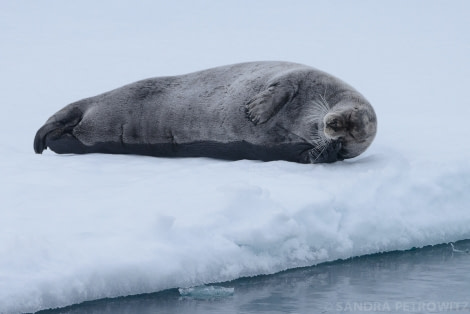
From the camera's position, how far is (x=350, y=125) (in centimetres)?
685

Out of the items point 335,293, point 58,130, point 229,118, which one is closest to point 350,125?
point 229,118

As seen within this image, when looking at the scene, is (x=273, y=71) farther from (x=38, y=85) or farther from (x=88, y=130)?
(x=38, y=85)

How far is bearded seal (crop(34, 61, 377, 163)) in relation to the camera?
23.2 feet

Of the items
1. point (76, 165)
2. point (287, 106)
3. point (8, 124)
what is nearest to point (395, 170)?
point (287, 106)

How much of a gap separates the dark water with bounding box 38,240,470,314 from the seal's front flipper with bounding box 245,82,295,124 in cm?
190

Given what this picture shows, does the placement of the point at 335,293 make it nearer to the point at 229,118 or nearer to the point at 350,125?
the point at 350,125

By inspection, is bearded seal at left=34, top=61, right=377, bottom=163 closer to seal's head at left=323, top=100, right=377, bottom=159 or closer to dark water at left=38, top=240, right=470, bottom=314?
seal's head at left=323, top=100, right=377, bottom=159

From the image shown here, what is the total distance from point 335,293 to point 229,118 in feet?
9.19

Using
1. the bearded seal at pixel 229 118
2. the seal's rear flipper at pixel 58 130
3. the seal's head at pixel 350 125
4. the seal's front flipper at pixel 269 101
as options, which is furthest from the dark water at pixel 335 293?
the seal's rear flipper at pixel 58 130

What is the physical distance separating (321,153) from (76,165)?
1952mm

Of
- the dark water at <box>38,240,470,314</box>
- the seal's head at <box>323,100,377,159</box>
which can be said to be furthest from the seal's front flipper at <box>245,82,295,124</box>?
the dark water at <box>38,240,470,314</box>

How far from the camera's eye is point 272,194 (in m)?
5.77

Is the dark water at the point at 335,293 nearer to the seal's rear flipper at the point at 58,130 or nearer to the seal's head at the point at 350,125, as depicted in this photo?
the seal's head at the point at 350,125

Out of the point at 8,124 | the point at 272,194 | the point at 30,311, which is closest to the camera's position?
the point at 30,311
